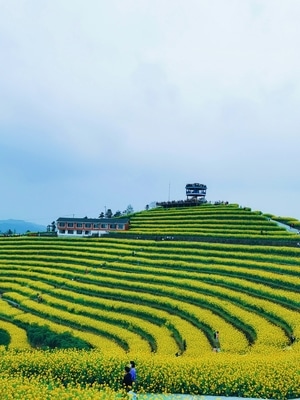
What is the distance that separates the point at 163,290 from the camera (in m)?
40.3

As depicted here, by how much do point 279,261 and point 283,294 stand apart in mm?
10028

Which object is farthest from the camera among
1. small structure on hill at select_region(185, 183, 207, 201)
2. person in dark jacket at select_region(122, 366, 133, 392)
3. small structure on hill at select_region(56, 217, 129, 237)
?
small structure on hill at select_region(185, 183, 207, 201)

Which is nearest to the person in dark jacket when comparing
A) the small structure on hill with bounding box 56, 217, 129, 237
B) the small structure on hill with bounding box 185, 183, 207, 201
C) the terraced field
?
the terraced field

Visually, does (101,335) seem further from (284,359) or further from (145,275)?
(284,359)

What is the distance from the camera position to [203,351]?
87.6ft

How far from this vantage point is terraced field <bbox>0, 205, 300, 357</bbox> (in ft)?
98.6

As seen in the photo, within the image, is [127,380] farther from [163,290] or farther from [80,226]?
[80,226]

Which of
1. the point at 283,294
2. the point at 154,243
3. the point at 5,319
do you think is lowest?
the point at 5,319

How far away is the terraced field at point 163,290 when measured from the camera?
30.0m

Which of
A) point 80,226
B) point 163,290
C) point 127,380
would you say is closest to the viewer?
point 127,380

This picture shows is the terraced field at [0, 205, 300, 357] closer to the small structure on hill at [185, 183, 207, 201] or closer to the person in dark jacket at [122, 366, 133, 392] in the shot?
the person in dark jacket at [122, 366, 133, 392]

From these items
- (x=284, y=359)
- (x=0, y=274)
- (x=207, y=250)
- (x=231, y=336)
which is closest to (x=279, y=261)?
(x=207, y=250)

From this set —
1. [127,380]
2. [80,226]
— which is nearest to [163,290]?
[127,380]

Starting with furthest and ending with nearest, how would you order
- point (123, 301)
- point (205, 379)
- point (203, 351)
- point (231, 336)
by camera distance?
point (123, 301), point (231, 336), point (203, 351), point (205, 379)
